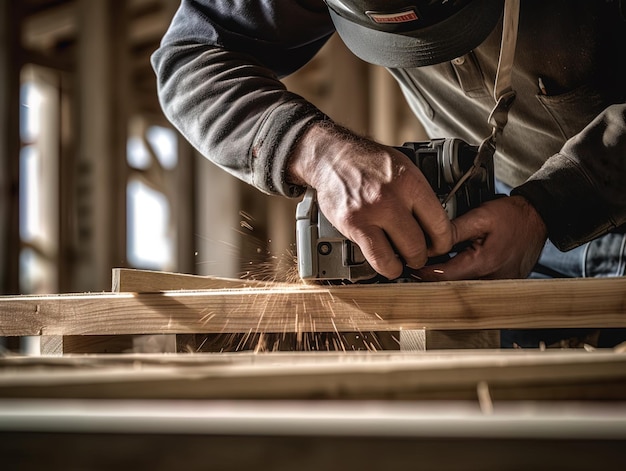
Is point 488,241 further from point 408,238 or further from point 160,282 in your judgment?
point 160,282

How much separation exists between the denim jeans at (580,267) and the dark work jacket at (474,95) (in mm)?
273

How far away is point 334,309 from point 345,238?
15 cm

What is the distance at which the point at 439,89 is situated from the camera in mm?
1935

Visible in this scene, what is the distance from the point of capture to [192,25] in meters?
1.80

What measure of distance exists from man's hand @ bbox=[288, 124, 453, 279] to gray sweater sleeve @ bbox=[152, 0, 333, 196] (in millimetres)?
158

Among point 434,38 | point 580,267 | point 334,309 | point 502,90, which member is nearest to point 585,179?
point 502,90

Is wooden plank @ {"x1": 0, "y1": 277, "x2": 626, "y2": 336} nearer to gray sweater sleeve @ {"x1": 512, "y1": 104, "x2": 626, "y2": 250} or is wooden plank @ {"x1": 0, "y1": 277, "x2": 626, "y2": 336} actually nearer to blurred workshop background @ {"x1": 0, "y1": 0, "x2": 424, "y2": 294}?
gray sweater sleeve @ {"x1": 512, "y1": 104, "x2": 626, "y2": 250}

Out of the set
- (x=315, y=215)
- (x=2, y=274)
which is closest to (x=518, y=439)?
(x=315, y=215)

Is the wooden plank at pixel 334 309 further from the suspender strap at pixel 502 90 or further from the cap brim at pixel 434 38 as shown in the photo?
the cap brim at pixel 434 38

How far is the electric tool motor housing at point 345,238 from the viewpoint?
50.8 inches

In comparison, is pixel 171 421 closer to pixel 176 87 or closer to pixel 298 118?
pixel 298 118

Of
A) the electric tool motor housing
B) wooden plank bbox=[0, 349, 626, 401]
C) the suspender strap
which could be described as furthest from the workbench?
the suspender strap

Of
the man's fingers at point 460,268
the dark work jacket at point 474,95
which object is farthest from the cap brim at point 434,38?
the man's fingers at point 460,268

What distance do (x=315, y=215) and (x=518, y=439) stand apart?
99 cm
